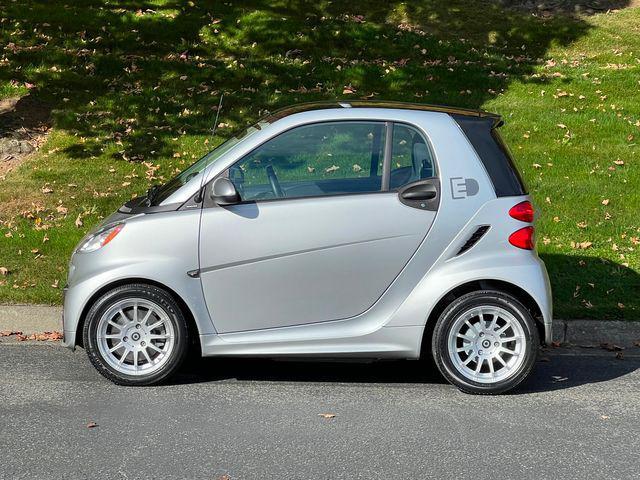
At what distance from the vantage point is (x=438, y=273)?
6250 millimetres

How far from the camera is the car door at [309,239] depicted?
618 centimetres

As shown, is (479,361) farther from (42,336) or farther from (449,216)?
(42,336)

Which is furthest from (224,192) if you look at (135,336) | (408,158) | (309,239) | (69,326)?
(69,326)

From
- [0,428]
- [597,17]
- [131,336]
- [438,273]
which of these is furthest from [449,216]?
[597,17]

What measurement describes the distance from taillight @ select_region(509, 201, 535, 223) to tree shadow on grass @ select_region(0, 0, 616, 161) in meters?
6.46

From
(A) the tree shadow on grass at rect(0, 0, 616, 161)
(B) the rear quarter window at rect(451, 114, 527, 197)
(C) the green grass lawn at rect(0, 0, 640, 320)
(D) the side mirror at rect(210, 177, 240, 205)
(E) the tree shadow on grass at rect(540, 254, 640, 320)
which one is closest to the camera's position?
(D) the side mirror at rect(210, 177, 240, 205)

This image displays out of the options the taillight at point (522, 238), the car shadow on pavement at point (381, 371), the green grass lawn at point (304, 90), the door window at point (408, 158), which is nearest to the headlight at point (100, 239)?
the car shadow on pavement at point (381, 371)

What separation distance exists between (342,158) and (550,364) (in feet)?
6.90

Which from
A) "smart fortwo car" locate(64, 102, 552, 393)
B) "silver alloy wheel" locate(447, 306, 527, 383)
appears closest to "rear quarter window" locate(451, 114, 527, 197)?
"smart fortwo car" locate(64, 102, 552, 393)

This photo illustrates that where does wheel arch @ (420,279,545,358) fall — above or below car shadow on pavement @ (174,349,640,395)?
above

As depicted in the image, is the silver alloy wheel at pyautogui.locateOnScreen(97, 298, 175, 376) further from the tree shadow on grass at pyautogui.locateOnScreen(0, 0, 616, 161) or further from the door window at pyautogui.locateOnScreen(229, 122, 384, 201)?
the tree shadow on grass at pyautogui.locateOnScreen(0, 0, 616, 161)

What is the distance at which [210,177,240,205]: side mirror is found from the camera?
20.2ft

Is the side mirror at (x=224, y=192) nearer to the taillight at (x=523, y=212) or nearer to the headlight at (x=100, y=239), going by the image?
the headlight at (x=100, y=239)

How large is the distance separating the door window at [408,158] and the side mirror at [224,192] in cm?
97
